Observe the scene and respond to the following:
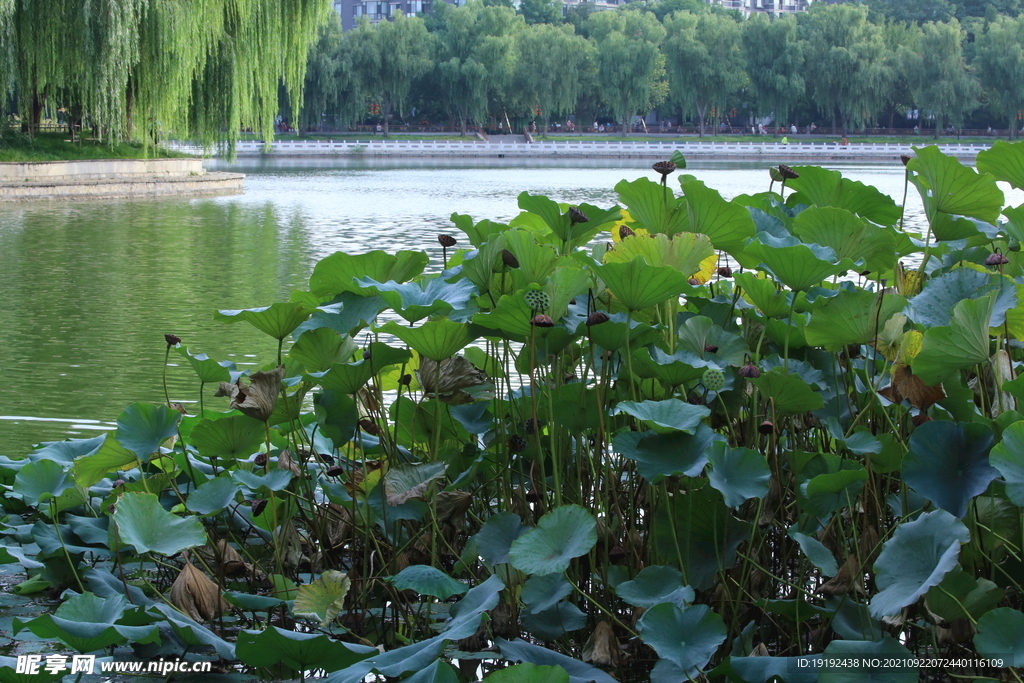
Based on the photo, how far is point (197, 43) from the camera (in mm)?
14406

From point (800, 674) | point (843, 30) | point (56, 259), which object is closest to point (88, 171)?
point (56, 259)

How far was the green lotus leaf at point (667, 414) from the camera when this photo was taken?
1.53 meters

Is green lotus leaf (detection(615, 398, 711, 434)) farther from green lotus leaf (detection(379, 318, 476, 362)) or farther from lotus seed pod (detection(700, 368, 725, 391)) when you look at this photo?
green lotus leaf (detection(379, 318, 476, 362))

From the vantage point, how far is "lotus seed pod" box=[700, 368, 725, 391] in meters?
1.67

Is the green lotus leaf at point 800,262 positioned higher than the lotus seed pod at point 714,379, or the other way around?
the green lotus leaf at point 800,262

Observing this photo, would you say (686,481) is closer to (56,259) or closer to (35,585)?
(35,585)

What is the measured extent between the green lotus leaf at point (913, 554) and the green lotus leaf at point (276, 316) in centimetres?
103

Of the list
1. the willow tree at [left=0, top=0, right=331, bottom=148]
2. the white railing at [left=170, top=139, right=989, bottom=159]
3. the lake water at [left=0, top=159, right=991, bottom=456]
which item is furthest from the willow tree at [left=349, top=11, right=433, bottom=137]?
the willow tree at [left=0, top=0, right=331, bottom=148]

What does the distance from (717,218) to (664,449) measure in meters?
0.48

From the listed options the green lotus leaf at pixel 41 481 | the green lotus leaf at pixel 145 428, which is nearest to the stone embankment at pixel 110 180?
the green lotus leaf at pixel 41 481

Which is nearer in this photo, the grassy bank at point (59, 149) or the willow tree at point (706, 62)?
the grassy bank at point (59, 149)

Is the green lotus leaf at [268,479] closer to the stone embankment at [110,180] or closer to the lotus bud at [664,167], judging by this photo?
the lotus bud at [664,167]

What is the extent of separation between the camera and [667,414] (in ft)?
5.21

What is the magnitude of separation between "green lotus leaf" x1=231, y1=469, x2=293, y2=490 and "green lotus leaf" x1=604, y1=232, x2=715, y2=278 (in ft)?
2.27
